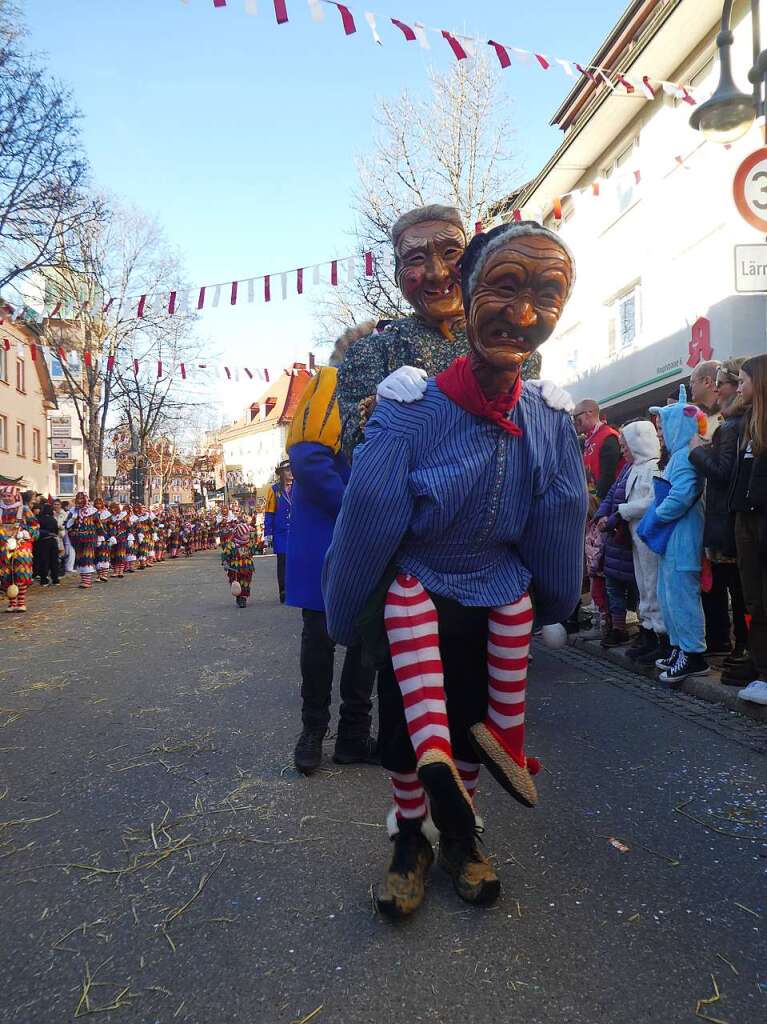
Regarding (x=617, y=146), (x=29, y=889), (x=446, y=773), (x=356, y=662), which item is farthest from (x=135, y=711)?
(x=617, y=146)

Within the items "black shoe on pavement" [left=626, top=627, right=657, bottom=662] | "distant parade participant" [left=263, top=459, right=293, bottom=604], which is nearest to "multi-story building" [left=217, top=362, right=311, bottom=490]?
"distant parade participant" [left=263, top=459, right=293, bottom=604]

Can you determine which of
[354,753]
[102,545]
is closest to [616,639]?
[354,753]

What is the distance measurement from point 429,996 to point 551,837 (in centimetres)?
101

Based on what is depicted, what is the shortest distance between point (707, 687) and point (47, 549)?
15202 mm

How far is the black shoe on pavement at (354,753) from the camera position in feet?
11.9

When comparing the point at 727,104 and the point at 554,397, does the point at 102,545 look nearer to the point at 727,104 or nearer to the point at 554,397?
the point at 727,104

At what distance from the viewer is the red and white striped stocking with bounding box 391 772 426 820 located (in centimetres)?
235

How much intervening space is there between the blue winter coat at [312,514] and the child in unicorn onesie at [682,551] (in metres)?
2.58

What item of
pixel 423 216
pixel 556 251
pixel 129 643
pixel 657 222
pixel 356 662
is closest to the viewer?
pixel 556 251

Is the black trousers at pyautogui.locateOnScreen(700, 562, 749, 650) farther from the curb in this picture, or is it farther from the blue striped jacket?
the blue striped jacket

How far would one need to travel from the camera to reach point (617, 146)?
16.8m

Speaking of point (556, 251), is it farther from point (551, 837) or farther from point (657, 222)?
point (657, 222)

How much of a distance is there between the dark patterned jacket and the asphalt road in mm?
1465

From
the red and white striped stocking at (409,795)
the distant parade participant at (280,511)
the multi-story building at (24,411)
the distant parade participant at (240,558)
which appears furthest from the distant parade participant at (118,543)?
the red and white striped stocking at (409,795)
